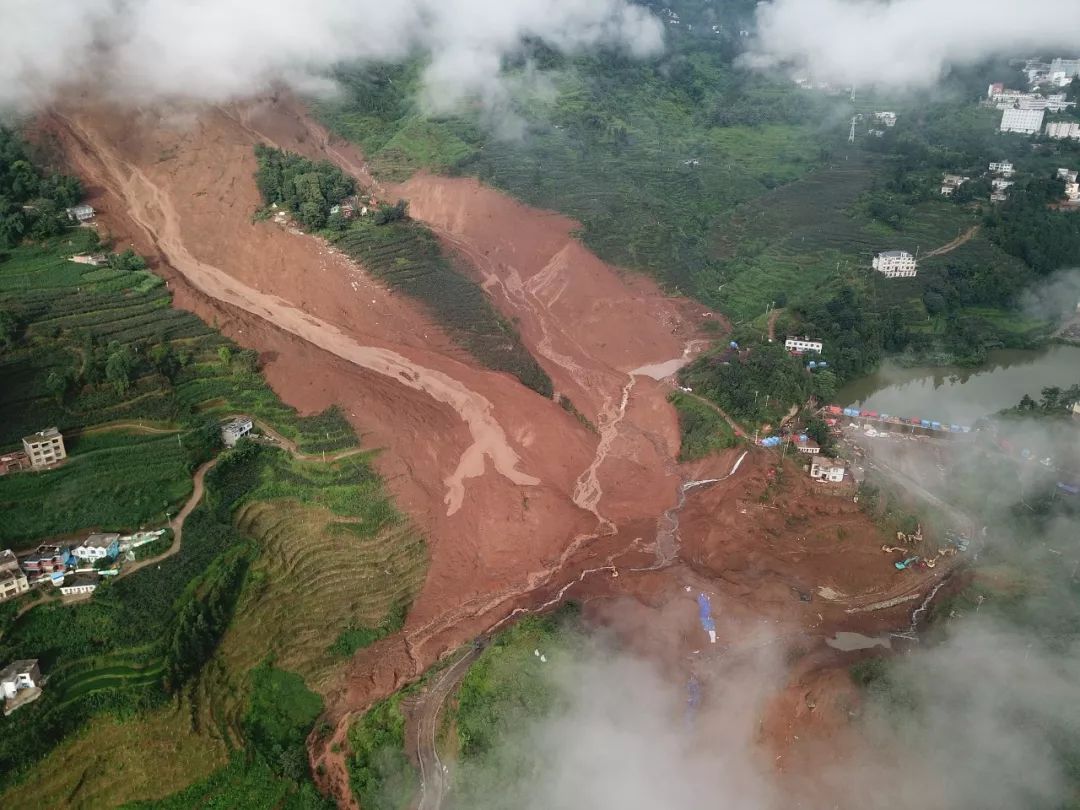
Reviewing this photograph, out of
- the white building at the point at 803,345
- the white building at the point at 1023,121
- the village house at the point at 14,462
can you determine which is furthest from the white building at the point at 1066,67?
the village house at the point at 14,462

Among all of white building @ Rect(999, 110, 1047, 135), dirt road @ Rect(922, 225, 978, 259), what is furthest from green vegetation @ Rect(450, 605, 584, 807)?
white building @ Rect(999, 110, 1047, 135)

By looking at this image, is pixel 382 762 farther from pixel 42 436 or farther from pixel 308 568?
pixel 42 436

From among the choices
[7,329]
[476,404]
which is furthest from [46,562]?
[476,404]

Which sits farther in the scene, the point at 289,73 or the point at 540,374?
the point at 289,73

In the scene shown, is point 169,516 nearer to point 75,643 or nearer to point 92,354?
point 75,643

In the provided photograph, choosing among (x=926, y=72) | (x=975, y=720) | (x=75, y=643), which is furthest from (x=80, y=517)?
(x=926, y=72)
